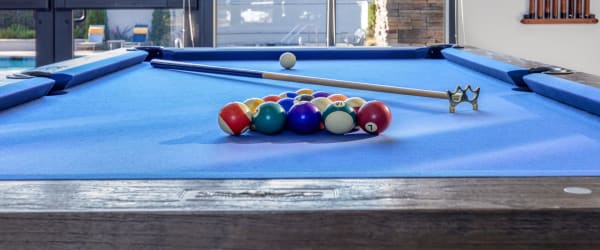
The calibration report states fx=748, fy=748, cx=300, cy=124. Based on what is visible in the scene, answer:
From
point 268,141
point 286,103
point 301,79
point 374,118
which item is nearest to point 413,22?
point 301,79

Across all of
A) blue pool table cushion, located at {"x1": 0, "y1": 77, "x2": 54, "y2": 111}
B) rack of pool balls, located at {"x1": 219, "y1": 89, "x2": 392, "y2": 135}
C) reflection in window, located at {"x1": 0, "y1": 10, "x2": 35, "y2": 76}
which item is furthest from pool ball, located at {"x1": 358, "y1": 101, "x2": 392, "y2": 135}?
reflection in window, located at {"x1": 0, "y1": 10, "x2": 35, "y2": 76}

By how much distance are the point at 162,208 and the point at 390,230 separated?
29cm

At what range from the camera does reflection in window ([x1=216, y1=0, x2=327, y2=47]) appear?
6125 millimetres

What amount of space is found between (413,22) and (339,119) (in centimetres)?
445

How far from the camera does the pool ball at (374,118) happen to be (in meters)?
1.60

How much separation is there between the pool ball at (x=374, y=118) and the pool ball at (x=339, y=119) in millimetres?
22

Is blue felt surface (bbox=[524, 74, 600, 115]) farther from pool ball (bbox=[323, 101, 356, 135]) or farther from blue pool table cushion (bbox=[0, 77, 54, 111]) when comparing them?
blue pool table cushion (bbox=[0, 77, 54, 111])

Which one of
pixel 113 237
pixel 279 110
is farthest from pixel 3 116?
pixel 113 237

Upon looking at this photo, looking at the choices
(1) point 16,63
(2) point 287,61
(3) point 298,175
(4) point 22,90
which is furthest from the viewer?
(1) point 16,63

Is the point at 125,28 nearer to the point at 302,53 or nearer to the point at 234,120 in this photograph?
the point at 302,53

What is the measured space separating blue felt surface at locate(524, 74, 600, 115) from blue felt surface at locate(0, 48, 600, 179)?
0.02 meters

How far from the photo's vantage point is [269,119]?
1.62 meters

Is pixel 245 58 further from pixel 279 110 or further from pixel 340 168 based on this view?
pixel 340 168

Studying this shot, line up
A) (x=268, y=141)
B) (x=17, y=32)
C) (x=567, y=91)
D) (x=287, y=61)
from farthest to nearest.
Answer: (x=17, y=32) < (x=287, y=61) < (x=567, y=91) < (x=268, y=141)
